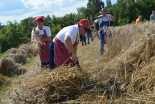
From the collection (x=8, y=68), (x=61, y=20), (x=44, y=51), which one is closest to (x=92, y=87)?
(x=44, y=51)

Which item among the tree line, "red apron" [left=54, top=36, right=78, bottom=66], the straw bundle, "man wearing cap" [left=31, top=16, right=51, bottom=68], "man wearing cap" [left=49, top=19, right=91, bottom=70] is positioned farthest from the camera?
the tree line

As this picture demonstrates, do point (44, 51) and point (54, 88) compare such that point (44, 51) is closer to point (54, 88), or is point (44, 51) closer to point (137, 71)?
point (54, 88)

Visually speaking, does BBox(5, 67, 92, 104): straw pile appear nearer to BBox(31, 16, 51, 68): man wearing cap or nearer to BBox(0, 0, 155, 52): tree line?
BBox(31, 16, 51, 68): man wearing cap

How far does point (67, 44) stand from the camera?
8.75ft

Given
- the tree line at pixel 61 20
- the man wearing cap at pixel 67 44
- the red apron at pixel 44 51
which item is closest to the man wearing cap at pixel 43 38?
the red apron at pixel 44 51

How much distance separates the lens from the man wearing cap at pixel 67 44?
106 inches

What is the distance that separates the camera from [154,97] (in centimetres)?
209

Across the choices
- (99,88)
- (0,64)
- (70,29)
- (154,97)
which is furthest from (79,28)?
(0,64)

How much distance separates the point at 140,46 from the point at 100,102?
61.0 inches

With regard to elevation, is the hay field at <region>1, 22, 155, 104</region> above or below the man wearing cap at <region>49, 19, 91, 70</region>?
below

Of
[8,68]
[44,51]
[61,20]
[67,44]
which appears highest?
[61,20]

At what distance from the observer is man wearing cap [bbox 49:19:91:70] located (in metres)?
2.70

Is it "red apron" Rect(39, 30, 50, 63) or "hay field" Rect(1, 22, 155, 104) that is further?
"red apron" Rect(39, 30, 50, 63)

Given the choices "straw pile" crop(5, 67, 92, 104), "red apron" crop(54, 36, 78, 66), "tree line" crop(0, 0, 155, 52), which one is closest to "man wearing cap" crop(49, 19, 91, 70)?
"red apron" crop(54, 36, 78, 66)
